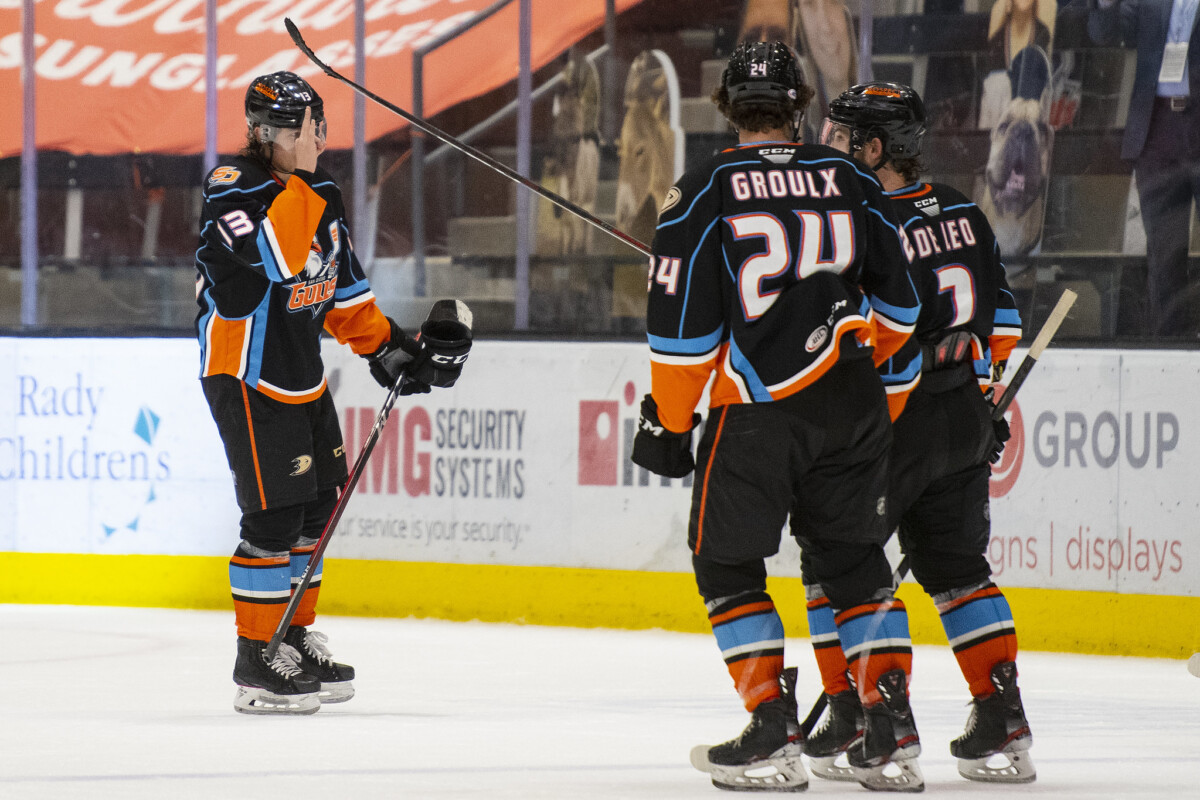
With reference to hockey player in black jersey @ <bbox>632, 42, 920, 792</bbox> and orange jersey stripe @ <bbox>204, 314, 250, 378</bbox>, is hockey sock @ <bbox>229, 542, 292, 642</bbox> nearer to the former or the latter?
orange jersey stripe @ <bbox>204, 314, 250, 378</bbox>

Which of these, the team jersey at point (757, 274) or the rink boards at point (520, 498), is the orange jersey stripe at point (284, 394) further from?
the rink boards at point (520, 498)

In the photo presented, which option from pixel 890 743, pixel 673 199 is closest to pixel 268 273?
pixel 673 199

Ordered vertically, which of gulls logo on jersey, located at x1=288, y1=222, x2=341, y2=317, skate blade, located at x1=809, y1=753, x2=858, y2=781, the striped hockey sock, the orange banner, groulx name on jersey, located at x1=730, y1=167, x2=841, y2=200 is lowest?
skate blade, located at x1=809, y1=753, x2=858, y2=781

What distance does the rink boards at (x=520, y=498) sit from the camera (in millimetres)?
4641

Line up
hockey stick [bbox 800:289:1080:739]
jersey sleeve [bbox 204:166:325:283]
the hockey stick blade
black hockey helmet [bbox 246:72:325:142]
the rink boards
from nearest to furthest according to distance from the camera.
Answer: hockey stick [bbox 800:289:1080:739]
the hockey stick blade
jersey sleeve [bbox 204:166:325:283]
black hockey helmet [bbox 246:72:325:142]
the rink boards

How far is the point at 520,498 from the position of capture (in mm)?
5293

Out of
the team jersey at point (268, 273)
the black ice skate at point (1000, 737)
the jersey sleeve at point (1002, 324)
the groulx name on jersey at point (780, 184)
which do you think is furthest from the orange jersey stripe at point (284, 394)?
the black ice skate at point (1000, 737)

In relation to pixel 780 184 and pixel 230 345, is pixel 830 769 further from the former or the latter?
pixel 230 345

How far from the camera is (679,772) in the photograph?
9.45ft

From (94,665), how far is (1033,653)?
2.51m

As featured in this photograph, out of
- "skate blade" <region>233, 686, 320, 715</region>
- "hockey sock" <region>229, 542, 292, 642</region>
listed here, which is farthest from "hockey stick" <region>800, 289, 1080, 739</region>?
"hockey sock" <region>229, 542, 292, 642</region>

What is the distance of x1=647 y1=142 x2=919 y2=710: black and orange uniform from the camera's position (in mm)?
2566

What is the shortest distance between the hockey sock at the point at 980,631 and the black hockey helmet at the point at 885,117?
761 mm

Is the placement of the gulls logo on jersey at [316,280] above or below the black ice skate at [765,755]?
above
